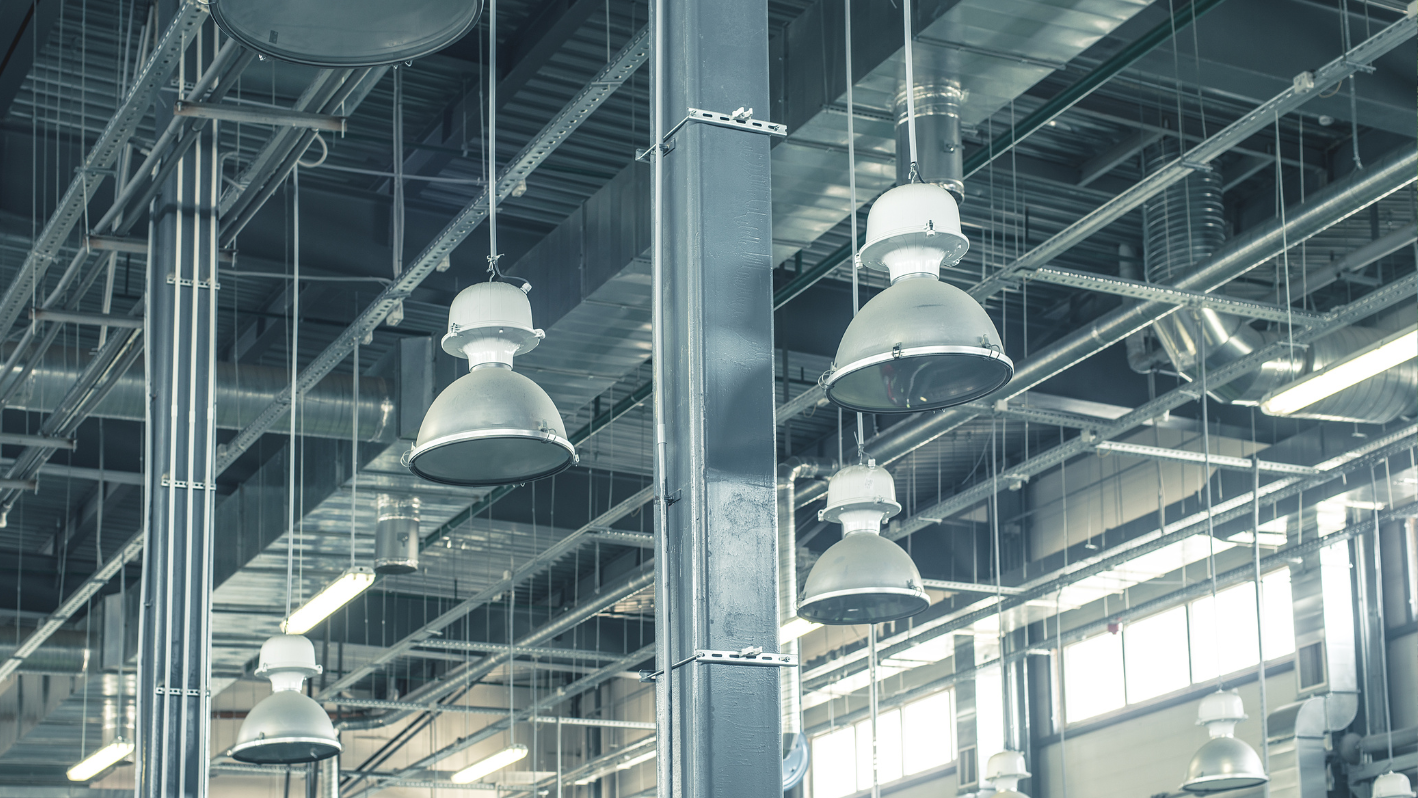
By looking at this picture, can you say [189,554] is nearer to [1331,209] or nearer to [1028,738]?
[1331,209]

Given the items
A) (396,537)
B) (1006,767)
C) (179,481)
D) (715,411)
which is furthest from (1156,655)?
(715,411)

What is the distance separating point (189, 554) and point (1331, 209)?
250 inches

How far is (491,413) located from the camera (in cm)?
498

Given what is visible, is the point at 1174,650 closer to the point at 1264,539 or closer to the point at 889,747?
the point at 1264,539

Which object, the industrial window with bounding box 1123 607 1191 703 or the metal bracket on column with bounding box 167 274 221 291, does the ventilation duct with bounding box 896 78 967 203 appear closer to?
the metal bracket on column with bounding box 167 274 221 291

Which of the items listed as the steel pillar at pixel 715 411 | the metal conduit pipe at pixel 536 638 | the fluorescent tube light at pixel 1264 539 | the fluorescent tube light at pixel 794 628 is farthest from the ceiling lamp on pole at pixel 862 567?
the fluorescent tube light at pixel 1264 539

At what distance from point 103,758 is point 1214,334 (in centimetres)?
1171

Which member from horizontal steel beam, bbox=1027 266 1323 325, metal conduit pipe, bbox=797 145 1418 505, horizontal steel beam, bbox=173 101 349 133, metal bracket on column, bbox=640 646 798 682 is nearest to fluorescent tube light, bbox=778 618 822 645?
metal conduit pipe, bbox=797 145 1418 505

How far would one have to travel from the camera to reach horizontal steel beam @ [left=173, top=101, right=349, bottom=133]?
790cm

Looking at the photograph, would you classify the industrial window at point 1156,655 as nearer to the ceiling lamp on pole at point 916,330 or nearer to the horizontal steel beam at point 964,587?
the horizontal steel beam at point 964,587

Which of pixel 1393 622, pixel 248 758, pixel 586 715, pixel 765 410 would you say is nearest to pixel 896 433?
pixel 1393 622

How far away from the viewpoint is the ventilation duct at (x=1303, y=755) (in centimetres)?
1349

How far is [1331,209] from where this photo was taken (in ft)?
30.0

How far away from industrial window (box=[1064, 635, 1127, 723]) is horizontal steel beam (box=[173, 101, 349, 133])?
35.3ft
